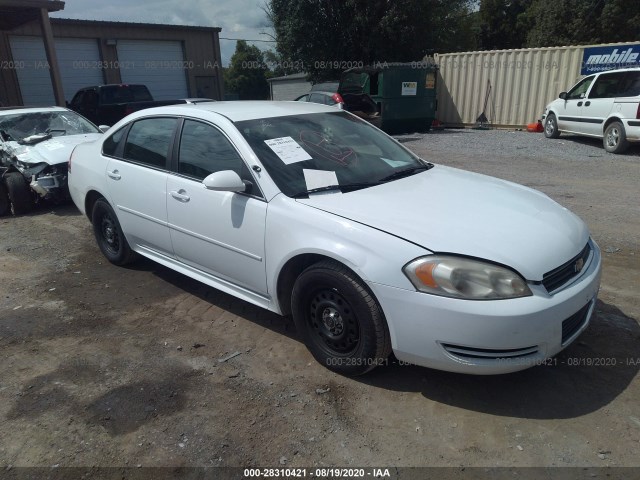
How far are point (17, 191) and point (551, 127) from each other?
492 inches

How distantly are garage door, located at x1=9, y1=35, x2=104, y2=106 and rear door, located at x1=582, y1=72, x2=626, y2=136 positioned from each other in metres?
17.7

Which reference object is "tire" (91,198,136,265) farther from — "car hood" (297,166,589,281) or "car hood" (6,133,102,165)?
"car hood" (6,133,102,165)

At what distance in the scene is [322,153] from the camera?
362 centimetres

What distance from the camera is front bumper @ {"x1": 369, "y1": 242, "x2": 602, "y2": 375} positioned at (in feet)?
8.25

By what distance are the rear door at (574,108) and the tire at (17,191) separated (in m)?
11.6

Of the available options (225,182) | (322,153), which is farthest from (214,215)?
(322,153)

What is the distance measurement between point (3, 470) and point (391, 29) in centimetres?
2095

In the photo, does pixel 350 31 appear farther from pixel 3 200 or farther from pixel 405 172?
pixel 405 172

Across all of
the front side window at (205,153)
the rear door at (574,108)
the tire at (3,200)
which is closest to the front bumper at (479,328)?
the front side window at (205,153)

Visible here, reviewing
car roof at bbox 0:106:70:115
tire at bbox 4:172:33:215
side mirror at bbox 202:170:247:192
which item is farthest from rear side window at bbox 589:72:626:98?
tire at bbox 4:172:33:215

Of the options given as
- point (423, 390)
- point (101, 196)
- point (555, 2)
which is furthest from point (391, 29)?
point (423, 390)

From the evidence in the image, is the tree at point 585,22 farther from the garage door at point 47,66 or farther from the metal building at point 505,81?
the garage door at point 47,66

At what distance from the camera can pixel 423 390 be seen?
2969mm

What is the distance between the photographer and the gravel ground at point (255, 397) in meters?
2.52
